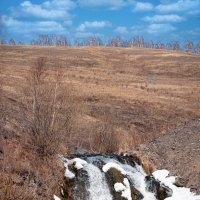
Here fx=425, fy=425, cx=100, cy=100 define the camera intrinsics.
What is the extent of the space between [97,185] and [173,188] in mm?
4002

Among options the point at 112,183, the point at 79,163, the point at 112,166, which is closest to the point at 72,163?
the point at 79,163

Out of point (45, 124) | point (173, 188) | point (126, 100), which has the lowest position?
point (173, 188)

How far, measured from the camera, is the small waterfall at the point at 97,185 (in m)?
19.8

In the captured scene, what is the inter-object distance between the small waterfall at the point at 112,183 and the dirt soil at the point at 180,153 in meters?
0.68

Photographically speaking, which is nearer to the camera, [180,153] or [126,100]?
[180,153]

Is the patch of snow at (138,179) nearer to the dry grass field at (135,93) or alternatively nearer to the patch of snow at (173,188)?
the patch of snow at (173,188)

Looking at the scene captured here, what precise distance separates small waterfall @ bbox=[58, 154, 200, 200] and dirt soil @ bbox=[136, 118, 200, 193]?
683 mm

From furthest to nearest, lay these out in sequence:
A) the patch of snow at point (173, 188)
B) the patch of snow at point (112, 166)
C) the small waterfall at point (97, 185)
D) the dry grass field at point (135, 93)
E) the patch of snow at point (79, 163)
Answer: the dry grass field at point (135, 93)
the patch of snow at point (112, 166)
the patch of snow at point (79, 163)
the patch of snow at point (173, 188)
the small waterfall at point (97, 185)

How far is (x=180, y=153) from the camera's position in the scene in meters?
25.2

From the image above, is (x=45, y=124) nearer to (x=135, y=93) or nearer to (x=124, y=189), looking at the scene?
(x=124, y=189)

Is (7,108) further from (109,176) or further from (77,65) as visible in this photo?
(77,65)

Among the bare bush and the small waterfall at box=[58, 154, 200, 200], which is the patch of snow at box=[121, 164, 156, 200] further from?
the bare bush

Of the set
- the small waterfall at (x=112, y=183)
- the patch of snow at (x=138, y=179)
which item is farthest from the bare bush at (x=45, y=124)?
the patch of snow at (x=138, y=179)

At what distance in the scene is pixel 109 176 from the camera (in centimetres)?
2086
